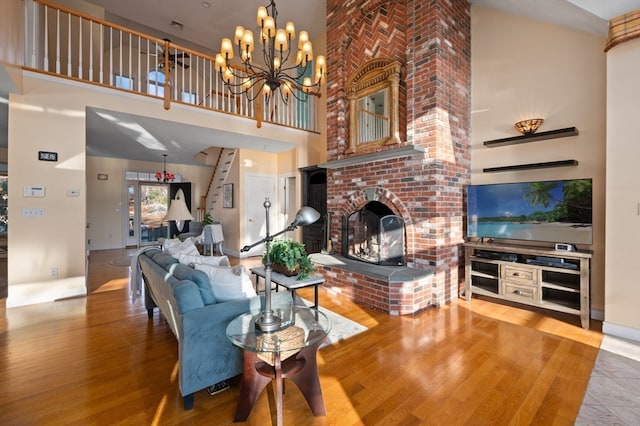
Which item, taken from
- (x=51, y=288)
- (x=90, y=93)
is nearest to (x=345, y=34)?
(x=90, y=93)

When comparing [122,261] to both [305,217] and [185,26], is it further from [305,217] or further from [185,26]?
[305,217]

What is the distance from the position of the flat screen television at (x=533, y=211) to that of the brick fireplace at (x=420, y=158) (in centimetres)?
26

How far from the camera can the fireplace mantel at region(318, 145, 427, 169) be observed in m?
3.43

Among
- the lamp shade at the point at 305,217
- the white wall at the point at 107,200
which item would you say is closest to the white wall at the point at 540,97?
the lamp shade at the point at 305,217

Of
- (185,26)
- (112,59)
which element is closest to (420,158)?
(112,59)

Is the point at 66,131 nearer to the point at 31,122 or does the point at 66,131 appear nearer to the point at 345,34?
the point at 31,122

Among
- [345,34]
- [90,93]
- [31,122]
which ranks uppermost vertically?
[345,34]

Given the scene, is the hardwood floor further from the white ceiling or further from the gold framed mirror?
the white ceiling

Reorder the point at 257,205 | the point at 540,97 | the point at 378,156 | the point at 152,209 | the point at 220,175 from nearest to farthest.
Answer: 1. the point at 540,97
2. the point at 378,156
3. the point at 257,205
4. the point at 220,175
5. the point at 152,209

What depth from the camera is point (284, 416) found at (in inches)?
65.6

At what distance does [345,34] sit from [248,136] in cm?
237

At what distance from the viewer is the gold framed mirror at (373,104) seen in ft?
12.7

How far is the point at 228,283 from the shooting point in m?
2.00

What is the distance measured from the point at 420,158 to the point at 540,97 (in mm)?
1524
